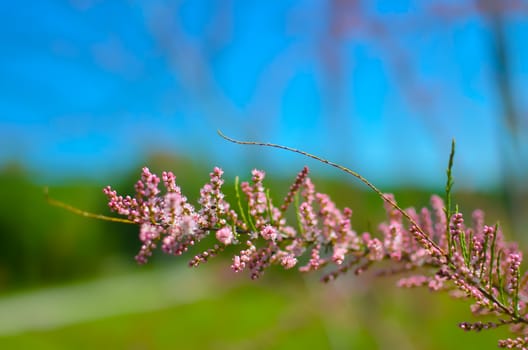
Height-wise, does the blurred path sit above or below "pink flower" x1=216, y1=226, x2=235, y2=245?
above

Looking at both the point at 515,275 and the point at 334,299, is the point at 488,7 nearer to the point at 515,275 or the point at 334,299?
the point at 334,299

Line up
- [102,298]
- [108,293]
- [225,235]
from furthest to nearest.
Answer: [108,293] → [102,298] → [225,235]

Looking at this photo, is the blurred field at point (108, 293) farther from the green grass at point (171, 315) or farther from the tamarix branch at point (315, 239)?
the tamarix branch at point (315, 239)

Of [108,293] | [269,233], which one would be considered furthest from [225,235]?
[108,293]

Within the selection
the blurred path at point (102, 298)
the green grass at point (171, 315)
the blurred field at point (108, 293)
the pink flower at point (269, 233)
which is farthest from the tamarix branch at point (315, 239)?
the blurred path at point (102, 298)

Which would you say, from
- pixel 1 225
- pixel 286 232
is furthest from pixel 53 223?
pixel 286 232

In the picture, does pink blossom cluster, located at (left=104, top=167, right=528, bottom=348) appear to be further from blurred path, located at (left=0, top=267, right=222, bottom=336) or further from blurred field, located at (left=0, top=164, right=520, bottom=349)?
blurred path, located at (left=0, top=267, right=222, bottom=336)

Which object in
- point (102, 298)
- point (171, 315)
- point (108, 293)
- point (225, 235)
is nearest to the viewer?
point (225, 235)

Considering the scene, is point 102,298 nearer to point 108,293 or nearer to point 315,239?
point 108,293

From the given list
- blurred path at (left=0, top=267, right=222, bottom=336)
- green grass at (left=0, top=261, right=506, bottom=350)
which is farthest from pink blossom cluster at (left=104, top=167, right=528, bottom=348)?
blurred path at (left=0, top=267, right=222, bottom=336)
